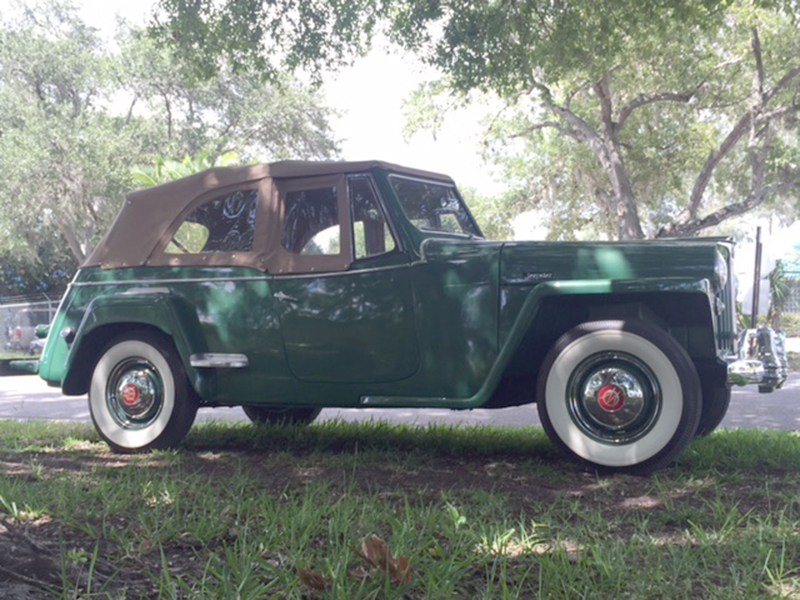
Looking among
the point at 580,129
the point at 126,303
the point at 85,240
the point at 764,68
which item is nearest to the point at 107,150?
the point at 85,240

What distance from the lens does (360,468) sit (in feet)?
14.8

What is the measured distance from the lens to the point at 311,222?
5.12 metres

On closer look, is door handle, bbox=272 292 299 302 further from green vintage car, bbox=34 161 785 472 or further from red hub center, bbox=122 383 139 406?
red hub center, bbox=122 383 139 406

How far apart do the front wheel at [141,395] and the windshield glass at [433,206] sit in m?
1.86

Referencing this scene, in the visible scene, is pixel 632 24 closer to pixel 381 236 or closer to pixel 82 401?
pixel 381 236

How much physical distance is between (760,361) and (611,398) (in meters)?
0.95

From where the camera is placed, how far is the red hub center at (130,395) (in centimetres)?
541

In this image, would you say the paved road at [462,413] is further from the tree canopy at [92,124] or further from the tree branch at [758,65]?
the tree canopy at [92,124]

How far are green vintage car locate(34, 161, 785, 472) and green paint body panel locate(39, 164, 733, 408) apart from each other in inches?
0.4

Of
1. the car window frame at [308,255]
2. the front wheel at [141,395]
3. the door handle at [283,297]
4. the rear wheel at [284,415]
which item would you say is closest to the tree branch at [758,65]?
the rear wheel at [284,415]

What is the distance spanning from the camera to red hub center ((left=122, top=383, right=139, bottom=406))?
5414mm

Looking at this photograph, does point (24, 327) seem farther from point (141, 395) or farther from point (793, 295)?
point (793, 295)

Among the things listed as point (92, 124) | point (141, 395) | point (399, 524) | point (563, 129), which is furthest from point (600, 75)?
point (92, 124)

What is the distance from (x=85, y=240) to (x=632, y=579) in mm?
28059
